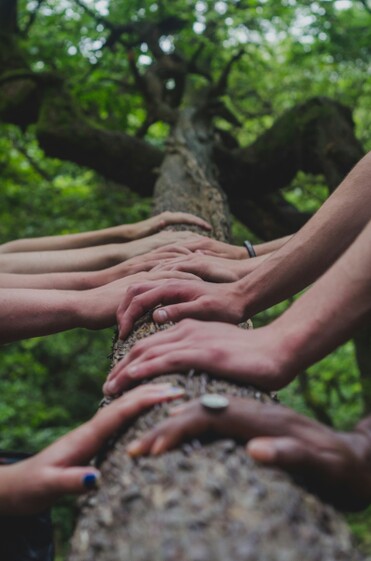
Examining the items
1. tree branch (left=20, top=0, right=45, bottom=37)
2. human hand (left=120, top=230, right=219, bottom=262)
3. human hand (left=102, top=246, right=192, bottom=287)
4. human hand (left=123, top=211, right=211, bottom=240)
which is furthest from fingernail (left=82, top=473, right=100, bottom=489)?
tree branch (left=20, top=0, right=45, bottom=37)

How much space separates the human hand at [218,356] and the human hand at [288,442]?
0.22m

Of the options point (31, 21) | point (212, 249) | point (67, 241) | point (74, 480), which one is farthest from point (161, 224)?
point (31, 21)

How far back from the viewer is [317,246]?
1987mm

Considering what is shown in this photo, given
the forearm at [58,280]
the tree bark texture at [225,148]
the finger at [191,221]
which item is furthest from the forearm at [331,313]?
the tree bark texture at [225,148]

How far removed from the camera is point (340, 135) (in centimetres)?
507

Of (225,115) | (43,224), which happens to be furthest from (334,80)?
(43,224)

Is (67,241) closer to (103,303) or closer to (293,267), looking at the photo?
(103,303)

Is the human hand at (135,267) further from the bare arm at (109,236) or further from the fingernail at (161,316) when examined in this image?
the bare arm at (109,236)

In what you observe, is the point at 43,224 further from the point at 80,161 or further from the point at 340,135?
the point at 340,135

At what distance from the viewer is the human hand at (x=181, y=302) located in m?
1.86

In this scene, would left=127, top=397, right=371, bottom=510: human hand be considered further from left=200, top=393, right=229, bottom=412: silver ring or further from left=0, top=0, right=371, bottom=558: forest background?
left=0, top=0, right=371, bottom=558: forest background

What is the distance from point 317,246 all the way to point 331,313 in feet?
2.02

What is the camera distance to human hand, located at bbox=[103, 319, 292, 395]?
1379mm

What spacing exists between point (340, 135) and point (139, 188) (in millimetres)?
2432
